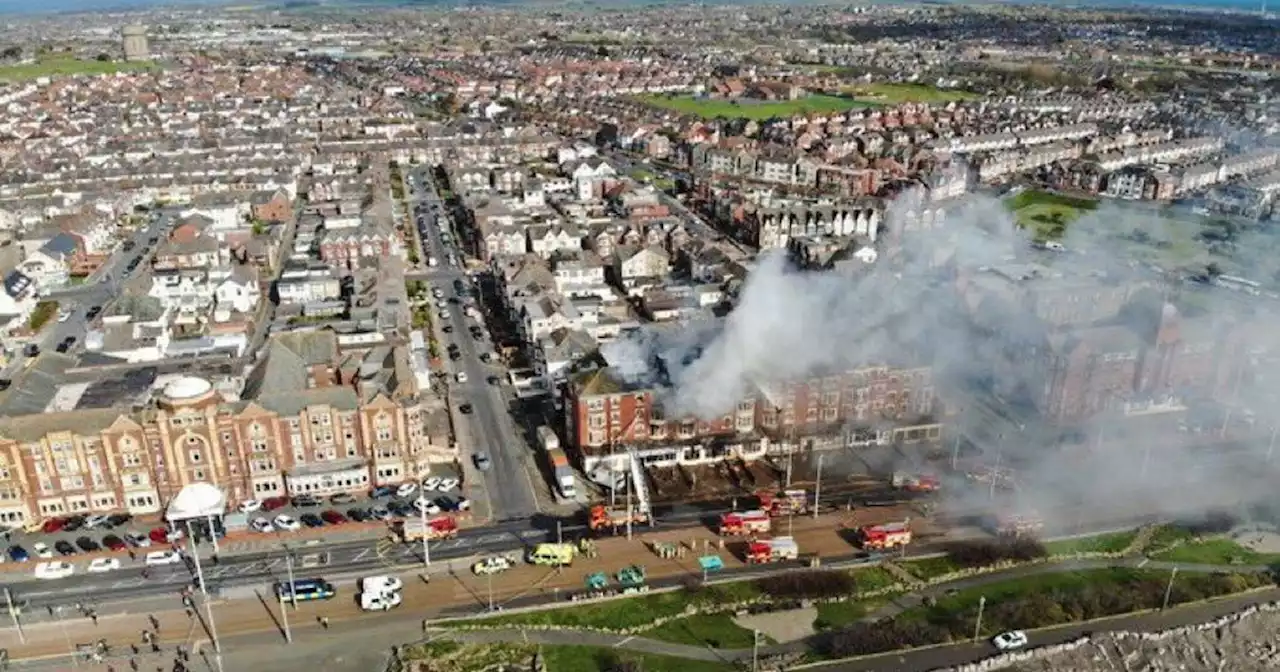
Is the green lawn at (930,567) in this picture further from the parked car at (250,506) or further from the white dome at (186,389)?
the white dome at (186,389)

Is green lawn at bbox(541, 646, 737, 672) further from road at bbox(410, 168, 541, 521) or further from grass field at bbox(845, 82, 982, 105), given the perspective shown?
grass field at bbox(845, 82, 982, 105)

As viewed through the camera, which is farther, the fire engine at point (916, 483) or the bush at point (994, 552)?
the fire engine at point (916, 483)

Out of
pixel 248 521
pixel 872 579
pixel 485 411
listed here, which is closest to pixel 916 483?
pixel 872 579

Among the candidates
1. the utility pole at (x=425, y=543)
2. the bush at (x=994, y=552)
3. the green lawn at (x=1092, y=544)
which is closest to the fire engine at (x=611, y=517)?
the utility pole at (x=425, y=543)

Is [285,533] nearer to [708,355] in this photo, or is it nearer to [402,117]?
[708,355]

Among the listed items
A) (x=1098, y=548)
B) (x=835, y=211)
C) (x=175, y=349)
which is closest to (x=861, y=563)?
(x=1098, y=548)

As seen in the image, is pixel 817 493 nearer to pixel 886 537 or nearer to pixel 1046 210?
pixel 886 537
